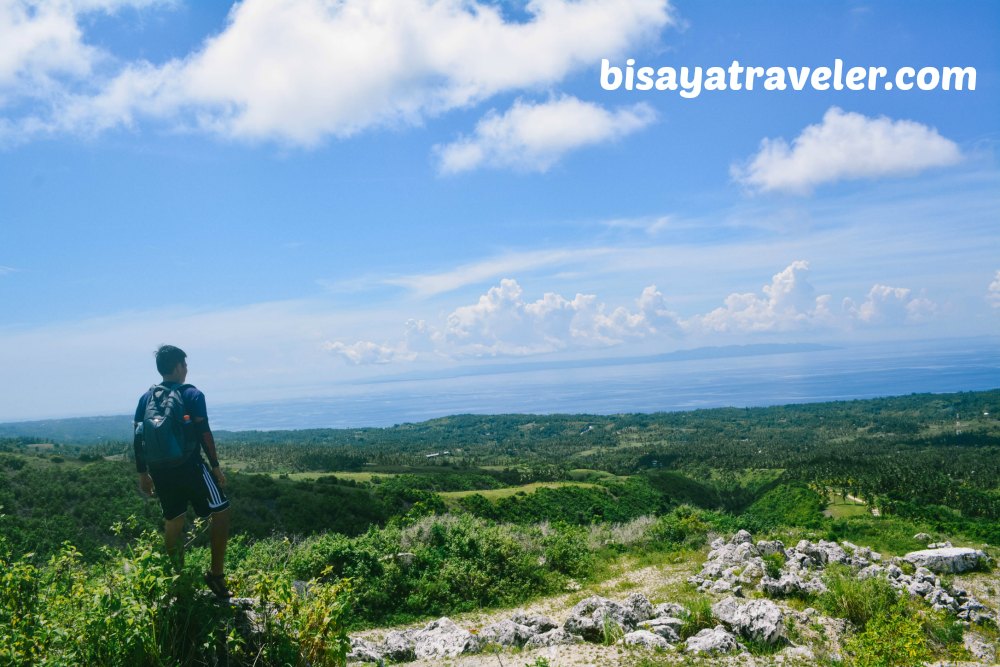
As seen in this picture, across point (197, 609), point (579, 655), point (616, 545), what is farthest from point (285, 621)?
point (616, 545)

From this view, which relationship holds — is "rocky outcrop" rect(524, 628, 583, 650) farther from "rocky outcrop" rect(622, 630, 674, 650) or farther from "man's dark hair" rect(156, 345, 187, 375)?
"man's dark hair" rect(156, 345, 187, 375)

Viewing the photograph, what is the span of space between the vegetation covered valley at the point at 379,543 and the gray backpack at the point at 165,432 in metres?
0.61

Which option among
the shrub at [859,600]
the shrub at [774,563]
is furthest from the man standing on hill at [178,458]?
the shrub at [774,563]

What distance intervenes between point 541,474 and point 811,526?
54.0 m

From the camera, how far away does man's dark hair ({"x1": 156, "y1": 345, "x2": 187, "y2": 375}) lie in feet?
16.9

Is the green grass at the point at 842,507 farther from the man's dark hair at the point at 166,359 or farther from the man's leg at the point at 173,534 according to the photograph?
the man's dark hair at the point at 166,359

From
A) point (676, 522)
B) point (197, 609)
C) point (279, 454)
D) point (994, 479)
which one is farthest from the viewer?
point (279, 454)

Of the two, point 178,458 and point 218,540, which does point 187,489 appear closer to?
point 178,458

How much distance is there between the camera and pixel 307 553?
38.2ft

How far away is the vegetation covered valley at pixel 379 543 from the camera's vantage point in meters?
4.23

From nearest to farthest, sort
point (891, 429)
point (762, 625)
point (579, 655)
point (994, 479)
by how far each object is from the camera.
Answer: point (579, 655), point (762, 625), point (994, 479), point (891, 429)

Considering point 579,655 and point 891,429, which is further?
point 891,429

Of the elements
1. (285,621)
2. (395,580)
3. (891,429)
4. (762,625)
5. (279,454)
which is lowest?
(891,429)

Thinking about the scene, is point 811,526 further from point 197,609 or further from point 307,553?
point 197,609
